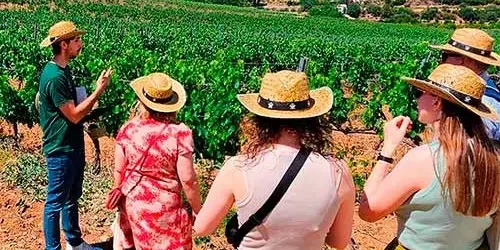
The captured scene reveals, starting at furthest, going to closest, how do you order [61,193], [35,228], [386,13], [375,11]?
1. [375,11]
2. [386,13]
3. [35,228]
4. [61,193]

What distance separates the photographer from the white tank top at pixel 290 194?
2.35 meters

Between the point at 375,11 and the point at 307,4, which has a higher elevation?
the point at 375,11

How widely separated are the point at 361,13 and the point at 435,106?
10084 cm

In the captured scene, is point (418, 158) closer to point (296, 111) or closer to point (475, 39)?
point (296, 111)

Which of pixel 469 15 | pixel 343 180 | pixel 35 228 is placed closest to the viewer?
pixel 343 180

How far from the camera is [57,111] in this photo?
421 centimetres

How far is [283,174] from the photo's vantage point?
236 cm

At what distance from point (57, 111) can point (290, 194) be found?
2419mm

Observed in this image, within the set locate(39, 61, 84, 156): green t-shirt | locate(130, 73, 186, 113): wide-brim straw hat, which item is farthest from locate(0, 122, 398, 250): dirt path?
locate(130, 73, 186, 113): wide-brim straw hat

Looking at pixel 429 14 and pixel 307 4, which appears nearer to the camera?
pixel 429 14

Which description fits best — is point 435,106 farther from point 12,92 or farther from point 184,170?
point 12,92

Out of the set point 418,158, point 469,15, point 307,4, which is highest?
point 418,158

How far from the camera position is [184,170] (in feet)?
11.0

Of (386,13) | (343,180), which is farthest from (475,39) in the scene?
(386,13)
